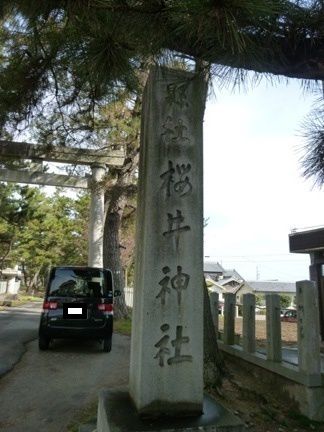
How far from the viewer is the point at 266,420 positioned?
5.20 m

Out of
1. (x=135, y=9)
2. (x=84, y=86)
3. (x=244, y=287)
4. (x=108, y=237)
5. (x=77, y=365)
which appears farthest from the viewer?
(x=244, y=287)

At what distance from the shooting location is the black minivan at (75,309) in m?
8.66

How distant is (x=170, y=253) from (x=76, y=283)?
5292 mm

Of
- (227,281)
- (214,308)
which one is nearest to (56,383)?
(214,308)

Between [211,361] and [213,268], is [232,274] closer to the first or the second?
[213,268]

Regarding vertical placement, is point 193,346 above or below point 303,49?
below

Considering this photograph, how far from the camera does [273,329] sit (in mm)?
6156

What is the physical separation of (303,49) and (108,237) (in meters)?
11.9

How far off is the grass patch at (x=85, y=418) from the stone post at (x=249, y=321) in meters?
2.61

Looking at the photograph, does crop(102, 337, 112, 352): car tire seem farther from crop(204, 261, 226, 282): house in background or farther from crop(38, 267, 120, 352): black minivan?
crop(204, 261, 226, 282): house in background

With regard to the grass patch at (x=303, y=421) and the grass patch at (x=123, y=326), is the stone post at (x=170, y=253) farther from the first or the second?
the grass patch at (x=123, y=326)

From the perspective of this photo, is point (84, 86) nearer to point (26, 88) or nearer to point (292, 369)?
point (26, 88)

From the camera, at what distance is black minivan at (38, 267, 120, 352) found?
28.4 feet

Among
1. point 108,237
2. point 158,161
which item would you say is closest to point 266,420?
point 158,161
